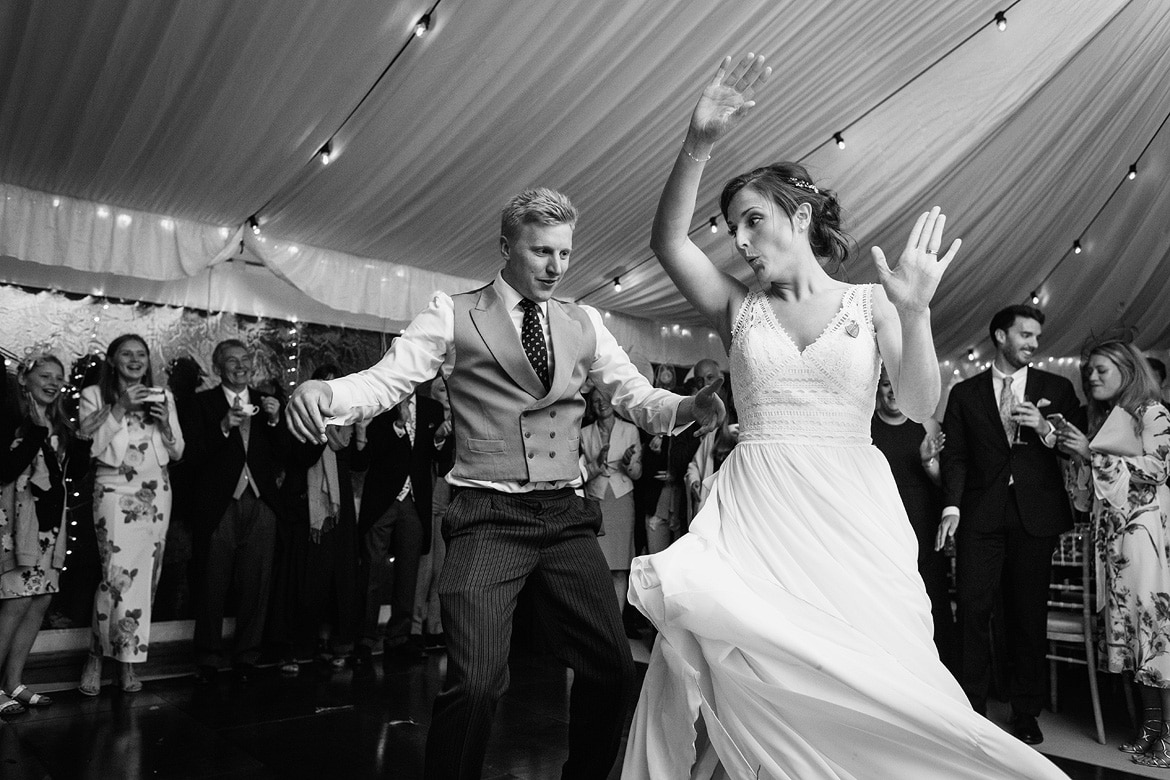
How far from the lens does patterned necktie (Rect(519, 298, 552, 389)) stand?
2.25 metres

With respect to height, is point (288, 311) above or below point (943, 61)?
below

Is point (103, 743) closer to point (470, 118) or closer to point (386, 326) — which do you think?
point (470, 118)

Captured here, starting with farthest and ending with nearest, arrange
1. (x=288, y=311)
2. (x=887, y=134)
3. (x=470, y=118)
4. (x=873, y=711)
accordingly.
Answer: (x=288, y=311) → (x=887, y=134) → (x=470, y=118) → (x=873, y=711)

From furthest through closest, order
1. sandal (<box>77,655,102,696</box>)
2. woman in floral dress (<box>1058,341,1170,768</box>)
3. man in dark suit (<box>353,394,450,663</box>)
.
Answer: man in dark suit (<box>353,394,450,663</box>)
sandal (<box>77,655,102,696</box>)
woman in floral dress (<box>1058,341,1170,768</box>)

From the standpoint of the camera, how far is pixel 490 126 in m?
4.59

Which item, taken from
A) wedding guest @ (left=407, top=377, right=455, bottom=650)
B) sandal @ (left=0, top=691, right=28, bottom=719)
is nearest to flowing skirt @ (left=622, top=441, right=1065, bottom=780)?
sandal @ (left=0, top=691, right=28, bottom=719)

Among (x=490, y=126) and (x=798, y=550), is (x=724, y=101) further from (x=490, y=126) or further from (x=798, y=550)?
(x=490, y=126)

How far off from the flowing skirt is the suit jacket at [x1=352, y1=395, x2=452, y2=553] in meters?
3.85

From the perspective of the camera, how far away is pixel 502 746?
3461 mm

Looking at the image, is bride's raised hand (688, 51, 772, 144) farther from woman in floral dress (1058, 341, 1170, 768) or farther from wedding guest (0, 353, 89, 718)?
wedding guest (0, 353, 89, 718)

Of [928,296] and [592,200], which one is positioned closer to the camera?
[928,296]

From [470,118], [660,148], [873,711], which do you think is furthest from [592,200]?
[873,711]

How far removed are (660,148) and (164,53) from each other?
260cm

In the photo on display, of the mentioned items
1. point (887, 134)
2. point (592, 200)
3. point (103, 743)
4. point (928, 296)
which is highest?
point (887, 134)
